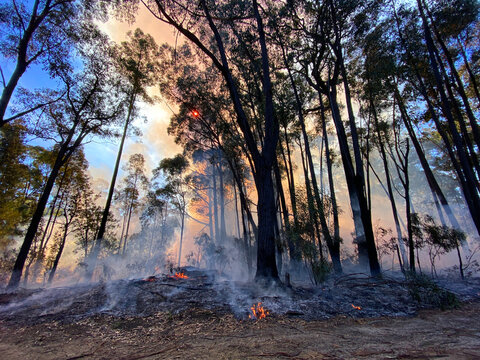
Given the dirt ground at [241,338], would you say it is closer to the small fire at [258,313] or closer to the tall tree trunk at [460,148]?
the small fire at [258,313]

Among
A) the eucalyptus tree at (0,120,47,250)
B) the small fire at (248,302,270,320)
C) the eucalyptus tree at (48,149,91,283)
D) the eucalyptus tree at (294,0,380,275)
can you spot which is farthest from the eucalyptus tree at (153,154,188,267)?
the small fire at (248,302,270,320)

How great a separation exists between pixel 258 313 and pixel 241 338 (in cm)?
108

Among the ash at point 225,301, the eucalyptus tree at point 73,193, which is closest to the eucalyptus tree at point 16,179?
the eucalyptus tree at point 73,193

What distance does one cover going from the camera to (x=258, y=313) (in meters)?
3.71

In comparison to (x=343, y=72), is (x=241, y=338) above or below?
below

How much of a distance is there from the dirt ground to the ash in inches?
11.3

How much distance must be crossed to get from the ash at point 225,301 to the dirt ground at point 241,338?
286 mm

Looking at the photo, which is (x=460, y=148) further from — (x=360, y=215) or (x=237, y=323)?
(x=237, y=323)

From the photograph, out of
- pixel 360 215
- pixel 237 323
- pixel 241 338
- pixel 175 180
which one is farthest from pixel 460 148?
pixel 175 180

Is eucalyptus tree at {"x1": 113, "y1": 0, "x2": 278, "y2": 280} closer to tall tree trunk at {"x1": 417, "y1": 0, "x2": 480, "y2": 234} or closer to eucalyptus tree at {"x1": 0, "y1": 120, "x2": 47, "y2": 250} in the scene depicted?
tall tree trunk at {"x1": 417, "y1": 0, "x2": 480, "y2": 234}

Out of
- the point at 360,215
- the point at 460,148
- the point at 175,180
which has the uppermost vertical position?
the point at 175,180

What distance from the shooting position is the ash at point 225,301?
12.5ft

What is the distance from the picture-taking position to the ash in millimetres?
3820

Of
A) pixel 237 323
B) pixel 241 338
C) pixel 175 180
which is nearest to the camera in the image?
pixel 241 338
